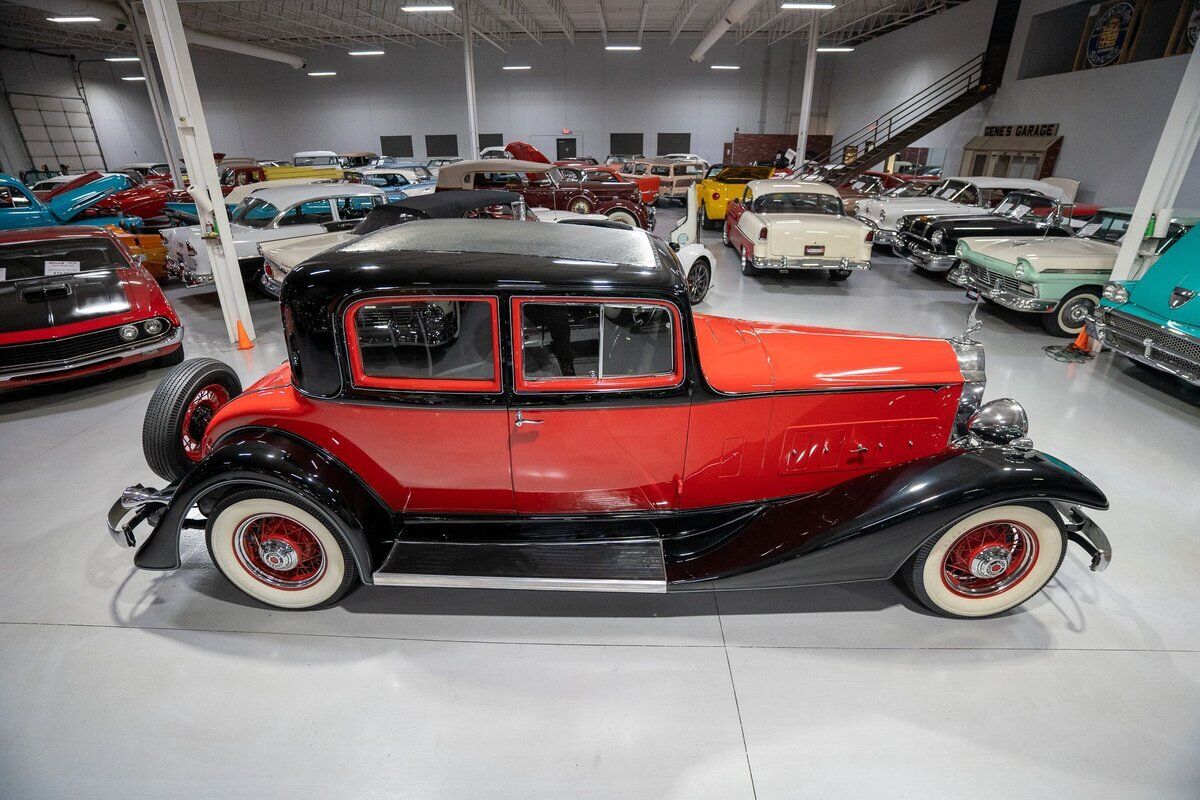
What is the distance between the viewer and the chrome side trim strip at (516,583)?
2.45 meters

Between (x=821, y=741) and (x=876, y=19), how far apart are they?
27.1 metres

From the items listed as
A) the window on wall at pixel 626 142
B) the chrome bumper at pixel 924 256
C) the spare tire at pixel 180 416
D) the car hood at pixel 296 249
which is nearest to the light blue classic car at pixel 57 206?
the car hood at pixel 296 249

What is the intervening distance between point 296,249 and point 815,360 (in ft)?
22.0

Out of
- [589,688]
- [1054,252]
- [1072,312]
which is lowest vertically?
[589,688]

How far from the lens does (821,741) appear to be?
2221mm

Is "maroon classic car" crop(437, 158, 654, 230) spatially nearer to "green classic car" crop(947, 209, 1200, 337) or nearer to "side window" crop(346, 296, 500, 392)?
"green classic car" crop(947, 209, 1200, 337)

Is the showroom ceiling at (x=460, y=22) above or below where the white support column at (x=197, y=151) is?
above

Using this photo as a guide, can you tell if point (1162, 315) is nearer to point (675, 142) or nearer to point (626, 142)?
point (675, 142)

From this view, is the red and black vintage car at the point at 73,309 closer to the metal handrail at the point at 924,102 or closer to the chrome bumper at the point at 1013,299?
the chrome bumper at the point at 1013,299

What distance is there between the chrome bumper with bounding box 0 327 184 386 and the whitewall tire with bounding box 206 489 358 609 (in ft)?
12.4

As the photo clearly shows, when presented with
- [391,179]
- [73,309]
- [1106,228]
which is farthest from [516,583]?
[391,179]

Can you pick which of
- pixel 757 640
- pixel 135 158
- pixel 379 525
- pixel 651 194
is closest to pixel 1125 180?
pixel 651 194

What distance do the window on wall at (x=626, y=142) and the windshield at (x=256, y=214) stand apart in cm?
2038

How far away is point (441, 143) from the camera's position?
1042 inches
